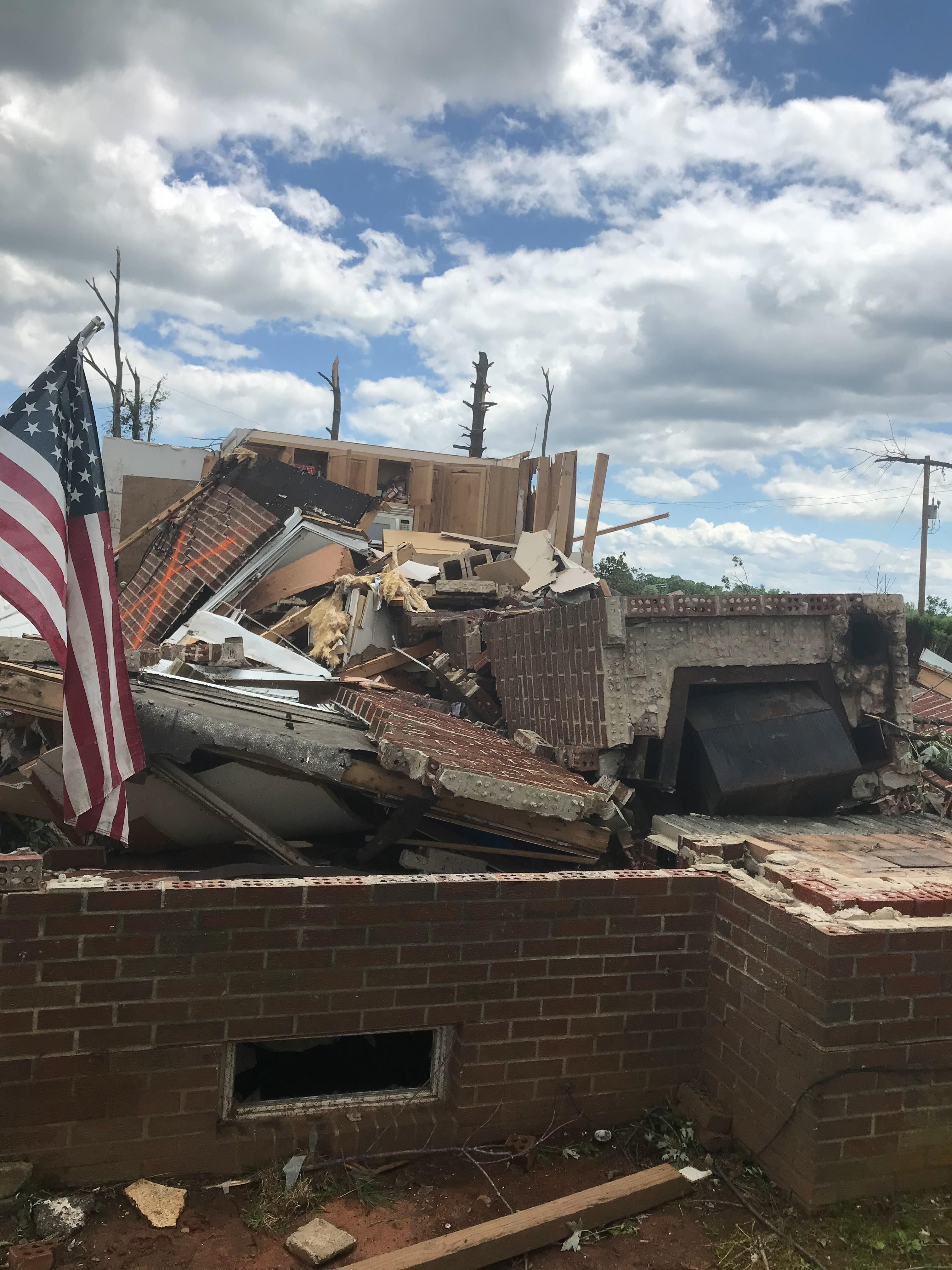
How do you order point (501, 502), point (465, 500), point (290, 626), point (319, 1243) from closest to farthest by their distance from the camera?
point (319, 1243) < point (290, 626) < point (501, 502) < point (465, 500)

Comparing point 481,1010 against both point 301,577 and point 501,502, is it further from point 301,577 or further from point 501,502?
point 501,502

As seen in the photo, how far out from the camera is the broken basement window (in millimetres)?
3943

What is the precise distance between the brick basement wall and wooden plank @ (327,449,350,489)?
52.7ft

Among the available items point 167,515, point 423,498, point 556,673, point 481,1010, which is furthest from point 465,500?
point 481,1010

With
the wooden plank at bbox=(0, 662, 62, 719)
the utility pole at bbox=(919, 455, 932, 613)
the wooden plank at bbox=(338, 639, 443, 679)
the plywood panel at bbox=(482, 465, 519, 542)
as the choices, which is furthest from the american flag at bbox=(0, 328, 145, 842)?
the utility pole at bbox=(919, 455, 932, 613)

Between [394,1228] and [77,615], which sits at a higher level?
[77,615]

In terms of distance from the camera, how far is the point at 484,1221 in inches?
138

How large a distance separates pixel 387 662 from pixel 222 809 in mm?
3899

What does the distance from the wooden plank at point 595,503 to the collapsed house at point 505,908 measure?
29.1ft

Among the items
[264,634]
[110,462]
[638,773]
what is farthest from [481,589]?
[110,462]

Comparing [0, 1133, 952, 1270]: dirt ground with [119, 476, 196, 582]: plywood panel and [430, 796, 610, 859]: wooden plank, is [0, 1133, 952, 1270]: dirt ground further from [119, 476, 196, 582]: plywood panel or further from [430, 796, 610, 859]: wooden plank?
[119, 476, 196, 582]: plywood panel

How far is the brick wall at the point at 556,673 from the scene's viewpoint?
570cm

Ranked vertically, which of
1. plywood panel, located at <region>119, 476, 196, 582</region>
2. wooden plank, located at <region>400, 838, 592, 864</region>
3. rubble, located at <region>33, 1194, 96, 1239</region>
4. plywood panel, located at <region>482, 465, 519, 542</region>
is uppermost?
plywood panel, located at <region>482, 465, 519, 542</region>

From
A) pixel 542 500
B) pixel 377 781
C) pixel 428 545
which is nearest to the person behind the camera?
pixel 377 781
